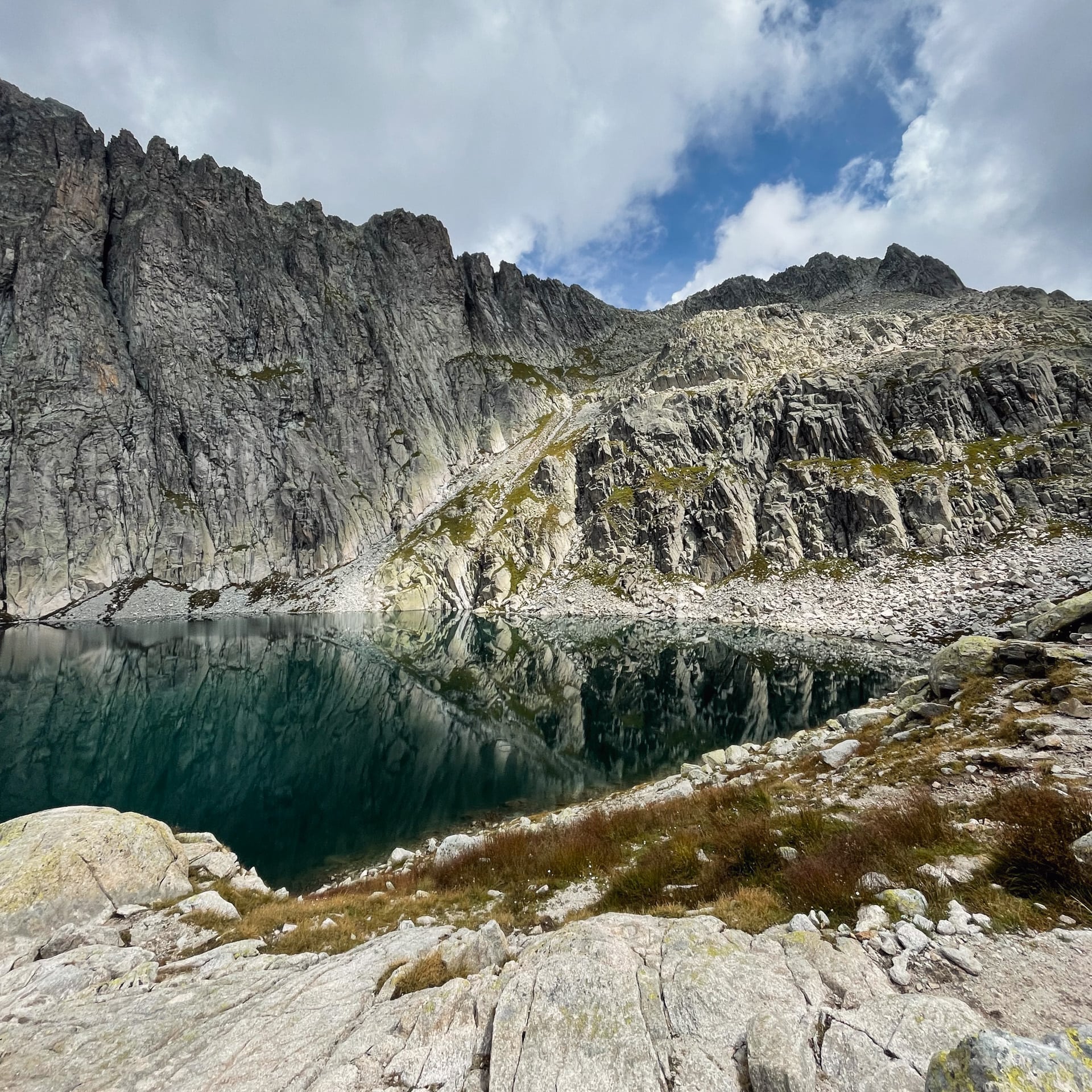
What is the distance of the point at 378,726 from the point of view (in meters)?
38.0

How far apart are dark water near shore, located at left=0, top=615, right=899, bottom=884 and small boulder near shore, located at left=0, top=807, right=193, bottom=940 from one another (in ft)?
21.9

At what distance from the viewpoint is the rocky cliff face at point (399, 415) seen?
295ft

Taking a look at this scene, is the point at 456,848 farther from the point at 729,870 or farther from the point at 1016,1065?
the point at 1016,1065

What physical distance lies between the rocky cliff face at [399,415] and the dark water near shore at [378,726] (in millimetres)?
44616

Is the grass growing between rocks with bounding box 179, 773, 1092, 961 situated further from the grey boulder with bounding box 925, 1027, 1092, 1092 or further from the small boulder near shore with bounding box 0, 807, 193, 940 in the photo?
the grey boulder with bounding box 925, 1027, 1092, 1092

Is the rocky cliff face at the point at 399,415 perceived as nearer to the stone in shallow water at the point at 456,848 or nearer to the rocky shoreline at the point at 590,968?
the stone in shallow water at the point at 456,848

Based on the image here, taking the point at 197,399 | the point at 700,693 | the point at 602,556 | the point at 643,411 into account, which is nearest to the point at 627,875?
the point at 700,693

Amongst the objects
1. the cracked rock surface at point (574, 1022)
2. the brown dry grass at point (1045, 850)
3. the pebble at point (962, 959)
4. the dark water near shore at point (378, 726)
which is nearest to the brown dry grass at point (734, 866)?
the brown dry grass at point (1045, 850)

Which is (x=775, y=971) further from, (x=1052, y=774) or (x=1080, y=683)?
(x=1080, y=683)

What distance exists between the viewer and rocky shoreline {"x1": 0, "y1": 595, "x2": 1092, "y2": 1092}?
468 centimetres

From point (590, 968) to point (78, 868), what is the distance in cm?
1333

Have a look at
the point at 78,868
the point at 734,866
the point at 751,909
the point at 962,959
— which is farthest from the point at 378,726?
the point at 962,959

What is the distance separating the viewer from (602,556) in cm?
10706

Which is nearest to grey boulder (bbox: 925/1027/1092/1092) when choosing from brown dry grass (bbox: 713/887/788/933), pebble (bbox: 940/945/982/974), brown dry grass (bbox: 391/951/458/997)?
pebble (bbox: 940/945/982/974)
